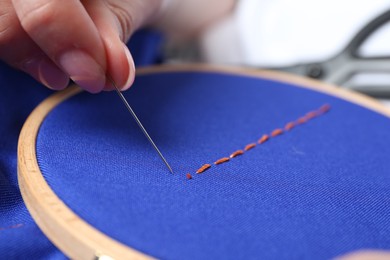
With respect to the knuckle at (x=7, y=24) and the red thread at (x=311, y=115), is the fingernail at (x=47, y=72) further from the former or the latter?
the red thread at (x=311, y=115)

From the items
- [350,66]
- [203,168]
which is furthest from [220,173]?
[350,66]

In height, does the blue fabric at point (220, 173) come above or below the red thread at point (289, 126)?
above

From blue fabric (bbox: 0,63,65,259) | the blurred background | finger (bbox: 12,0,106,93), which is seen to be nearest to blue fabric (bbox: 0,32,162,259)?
blue fabric (bbox: 0,63,65,259)

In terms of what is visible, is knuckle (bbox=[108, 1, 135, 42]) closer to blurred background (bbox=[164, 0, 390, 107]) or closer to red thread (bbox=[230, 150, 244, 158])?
red thread (bbox=[230, 150, 244, 158])

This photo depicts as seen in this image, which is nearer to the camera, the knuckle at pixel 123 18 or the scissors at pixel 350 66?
the knuckle at pixel 123 18

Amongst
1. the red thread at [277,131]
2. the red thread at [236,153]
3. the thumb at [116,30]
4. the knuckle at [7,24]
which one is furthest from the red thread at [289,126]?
the knuckle at [7,24]
